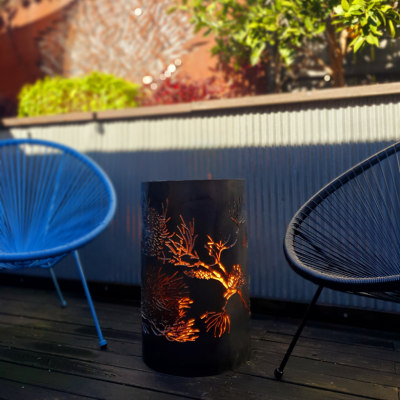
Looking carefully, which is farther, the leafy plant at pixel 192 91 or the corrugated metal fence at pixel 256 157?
the leafy plant at pixel 192 91

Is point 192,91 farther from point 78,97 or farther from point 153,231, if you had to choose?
point 153,231

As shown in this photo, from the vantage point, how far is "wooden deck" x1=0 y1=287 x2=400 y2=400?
1232 mm

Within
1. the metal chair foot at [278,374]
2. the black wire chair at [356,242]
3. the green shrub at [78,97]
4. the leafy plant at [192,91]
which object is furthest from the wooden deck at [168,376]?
the leafy plant at [192,91]

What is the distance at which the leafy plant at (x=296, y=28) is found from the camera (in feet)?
5.94

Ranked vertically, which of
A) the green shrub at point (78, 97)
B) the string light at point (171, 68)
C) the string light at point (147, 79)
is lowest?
the green shrub at point (78, 97)

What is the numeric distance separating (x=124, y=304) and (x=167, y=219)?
1.03 m

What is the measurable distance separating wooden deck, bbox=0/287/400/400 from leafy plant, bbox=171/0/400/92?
137 cm

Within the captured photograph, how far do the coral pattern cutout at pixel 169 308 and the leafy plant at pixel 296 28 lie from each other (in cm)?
141

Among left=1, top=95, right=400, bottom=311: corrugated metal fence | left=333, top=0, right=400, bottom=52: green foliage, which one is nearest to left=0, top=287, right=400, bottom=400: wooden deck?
left=1, top=95, right=400, bottom=311: corrugated metal fence

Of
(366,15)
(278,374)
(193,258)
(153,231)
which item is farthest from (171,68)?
(278,374)

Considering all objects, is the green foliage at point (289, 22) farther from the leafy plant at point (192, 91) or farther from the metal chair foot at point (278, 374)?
the metal chair foot at point (278, 374)

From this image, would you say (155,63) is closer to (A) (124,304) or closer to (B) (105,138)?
(B) (105,138)

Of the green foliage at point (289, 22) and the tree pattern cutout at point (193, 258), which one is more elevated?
the green foliage at point (289, 22)

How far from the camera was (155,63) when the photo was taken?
351 cm
